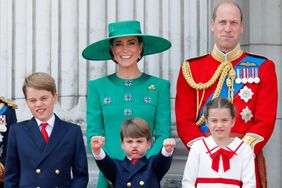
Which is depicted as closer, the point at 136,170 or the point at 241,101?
the point at 136,170

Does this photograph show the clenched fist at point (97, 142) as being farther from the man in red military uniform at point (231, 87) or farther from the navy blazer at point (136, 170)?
the man in red military uniform at point (231, 87)

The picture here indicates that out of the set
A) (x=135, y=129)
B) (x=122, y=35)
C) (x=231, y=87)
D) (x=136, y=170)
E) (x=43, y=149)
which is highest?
(x=122, y=35)

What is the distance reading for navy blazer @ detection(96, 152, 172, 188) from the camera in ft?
16.9

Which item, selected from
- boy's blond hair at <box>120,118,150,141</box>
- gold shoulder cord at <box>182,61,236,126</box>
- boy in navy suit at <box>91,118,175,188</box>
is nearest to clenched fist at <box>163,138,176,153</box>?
boy in navy suit at <box>91,118,175,188</box>

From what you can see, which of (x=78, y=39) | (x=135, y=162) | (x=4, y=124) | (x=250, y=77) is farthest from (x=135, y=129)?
(x=78, y=39)

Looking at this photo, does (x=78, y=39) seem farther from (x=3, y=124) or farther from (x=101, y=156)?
(x=101, y=156)

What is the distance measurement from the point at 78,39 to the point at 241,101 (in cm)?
175

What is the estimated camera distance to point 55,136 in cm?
528

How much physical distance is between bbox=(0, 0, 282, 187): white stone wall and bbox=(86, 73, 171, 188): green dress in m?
1.12

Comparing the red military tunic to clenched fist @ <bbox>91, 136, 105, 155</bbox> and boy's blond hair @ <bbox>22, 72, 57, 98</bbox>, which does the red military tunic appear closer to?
clenched fist @ <bbox>91, 136, 105, 155</bbox>

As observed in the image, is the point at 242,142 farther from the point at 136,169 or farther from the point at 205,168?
the point at 136,169

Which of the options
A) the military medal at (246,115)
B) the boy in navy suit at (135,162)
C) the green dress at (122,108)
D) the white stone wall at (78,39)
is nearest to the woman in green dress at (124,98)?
the green dress at (122,108)

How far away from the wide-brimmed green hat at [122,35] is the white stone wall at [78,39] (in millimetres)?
829

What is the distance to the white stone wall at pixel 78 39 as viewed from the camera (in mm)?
6746
